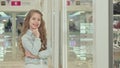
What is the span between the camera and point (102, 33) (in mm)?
1822

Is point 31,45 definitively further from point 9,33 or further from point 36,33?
point 9,33

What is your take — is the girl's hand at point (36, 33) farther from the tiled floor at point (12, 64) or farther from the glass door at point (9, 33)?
the glass door at point (9, 33)

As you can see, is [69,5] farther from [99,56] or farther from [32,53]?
[99,56]

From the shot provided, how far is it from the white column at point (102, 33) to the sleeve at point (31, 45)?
5.40 ft

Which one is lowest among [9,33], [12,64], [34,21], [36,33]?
[12,64]

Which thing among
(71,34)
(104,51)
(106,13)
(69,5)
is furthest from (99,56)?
(69,5)

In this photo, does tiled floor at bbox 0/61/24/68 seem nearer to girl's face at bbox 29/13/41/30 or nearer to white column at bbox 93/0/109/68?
girl's face at bbox 29/13/41/30

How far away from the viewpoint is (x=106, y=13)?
1802 millimetres

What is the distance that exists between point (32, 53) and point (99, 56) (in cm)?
168

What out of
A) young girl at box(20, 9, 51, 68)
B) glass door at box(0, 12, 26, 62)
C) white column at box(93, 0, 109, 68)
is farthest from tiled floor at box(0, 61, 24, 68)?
white column at box(93, 0, 109, 68)

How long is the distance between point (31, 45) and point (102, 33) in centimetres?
170

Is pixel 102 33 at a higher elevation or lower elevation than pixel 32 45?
higher

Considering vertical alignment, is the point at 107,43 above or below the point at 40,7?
below

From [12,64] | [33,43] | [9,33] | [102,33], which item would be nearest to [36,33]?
[33,43]
